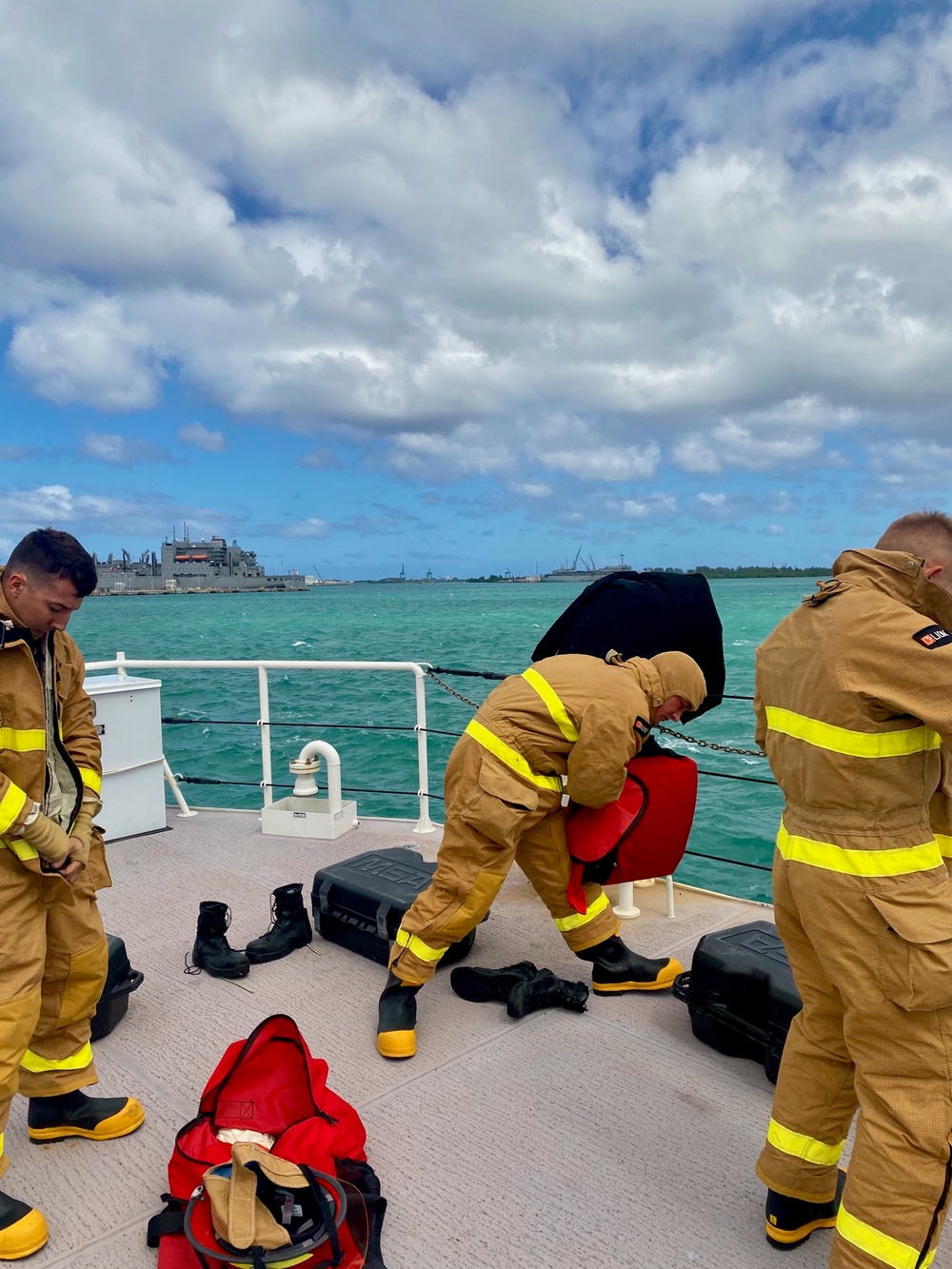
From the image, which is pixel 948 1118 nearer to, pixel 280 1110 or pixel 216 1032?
pixel 280 1110

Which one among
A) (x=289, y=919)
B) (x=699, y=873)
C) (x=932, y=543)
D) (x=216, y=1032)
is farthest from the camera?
(x=699, y=873)

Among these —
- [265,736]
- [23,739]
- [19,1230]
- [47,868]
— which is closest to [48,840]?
[47,868]

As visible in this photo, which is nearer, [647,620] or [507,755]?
[507,755]

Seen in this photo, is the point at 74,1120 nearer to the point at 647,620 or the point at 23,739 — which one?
the point at 23,739

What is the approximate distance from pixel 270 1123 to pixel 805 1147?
51.6 inches

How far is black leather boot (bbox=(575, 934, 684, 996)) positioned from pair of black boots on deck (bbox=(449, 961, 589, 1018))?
0.12 m

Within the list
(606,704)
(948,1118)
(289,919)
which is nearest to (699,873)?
(289,919)

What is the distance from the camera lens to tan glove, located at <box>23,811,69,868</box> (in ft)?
6.69

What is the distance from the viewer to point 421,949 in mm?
2918

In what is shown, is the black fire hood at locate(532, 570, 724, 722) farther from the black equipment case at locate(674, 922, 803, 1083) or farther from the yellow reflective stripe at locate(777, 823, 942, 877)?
the yellow reflective stripe at locate(777, 823, 942, 877)

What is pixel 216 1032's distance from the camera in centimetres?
297

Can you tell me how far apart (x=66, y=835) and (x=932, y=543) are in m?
2.21

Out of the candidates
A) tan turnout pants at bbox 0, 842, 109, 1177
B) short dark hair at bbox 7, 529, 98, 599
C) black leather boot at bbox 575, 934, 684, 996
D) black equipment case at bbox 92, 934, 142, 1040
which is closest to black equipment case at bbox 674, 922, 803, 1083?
black leather boot at bbox 575, 934, 684, 996

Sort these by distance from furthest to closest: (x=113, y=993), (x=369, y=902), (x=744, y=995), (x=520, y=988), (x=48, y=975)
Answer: (x=369, y=902), (x=520, y=988), (x=113, y=993), (x=744, y=995), (x=48, y=975)
